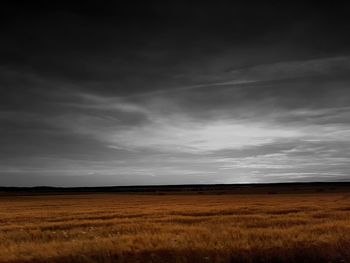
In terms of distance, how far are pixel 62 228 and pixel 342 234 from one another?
12.0 meters

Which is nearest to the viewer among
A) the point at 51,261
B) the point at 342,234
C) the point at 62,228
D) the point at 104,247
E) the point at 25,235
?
the point at 51,261

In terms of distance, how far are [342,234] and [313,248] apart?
3014mm

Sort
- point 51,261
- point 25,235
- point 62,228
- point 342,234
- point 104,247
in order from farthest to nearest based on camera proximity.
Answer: point 62,228
point 25,235
point 342,234
point 104,247
point 51,261

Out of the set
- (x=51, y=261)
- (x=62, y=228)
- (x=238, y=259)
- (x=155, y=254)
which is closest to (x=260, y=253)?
(x=238, y=259)

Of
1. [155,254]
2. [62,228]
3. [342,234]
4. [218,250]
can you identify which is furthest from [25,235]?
[342,234]

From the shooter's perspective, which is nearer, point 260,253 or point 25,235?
point 260,253

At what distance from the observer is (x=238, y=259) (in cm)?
1096

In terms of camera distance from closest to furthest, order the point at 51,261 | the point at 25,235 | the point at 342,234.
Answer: the point at 51,261 → the point at 342,234 → the point at 25,235

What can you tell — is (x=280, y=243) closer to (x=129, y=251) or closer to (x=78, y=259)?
(x=129, y=251)

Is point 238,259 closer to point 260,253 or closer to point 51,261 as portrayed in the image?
point 260,253

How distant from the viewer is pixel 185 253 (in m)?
11.2

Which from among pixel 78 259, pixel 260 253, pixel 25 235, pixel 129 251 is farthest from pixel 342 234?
pixel 25 235

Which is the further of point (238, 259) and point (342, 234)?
point (342, 234)

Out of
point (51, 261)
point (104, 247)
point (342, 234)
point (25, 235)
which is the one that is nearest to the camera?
point (51, 261)
